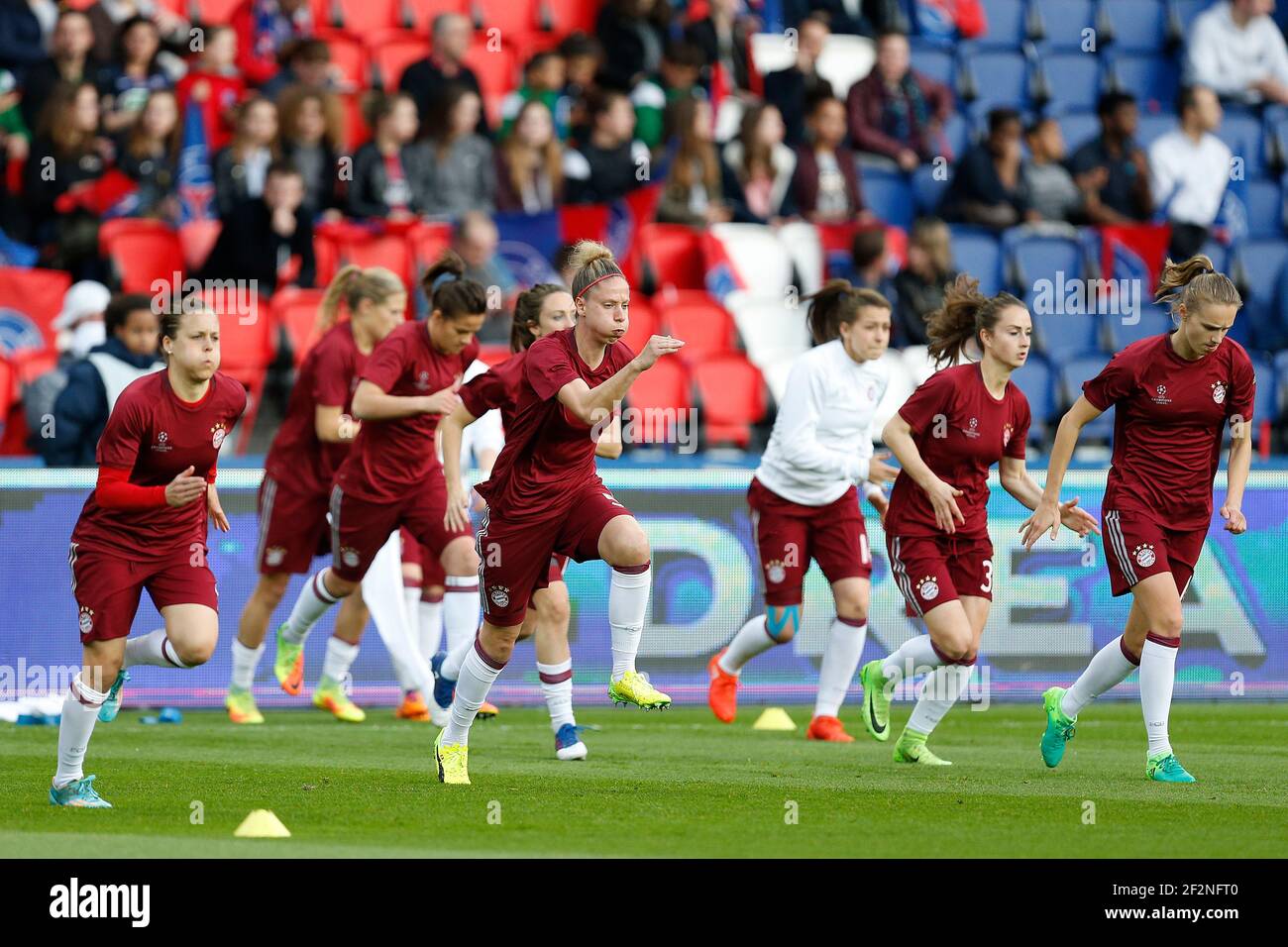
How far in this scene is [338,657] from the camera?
1234cm

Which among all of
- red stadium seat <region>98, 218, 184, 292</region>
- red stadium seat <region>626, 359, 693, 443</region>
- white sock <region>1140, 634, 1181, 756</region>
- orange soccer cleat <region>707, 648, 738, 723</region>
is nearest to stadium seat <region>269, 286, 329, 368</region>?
red stadium seat <region>98, 218, 184, 292</region>

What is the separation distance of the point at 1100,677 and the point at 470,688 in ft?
10.1

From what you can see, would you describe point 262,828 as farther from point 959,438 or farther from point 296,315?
point 296,315

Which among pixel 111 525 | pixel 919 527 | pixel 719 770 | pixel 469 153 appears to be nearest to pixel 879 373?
pixel 919 527

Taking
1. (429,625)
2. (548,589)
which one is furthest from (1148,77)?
(548,589)

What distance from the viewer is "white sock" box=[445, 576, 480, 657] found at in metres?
11.6

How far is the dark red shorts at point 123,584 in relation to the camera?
8242 millimetres

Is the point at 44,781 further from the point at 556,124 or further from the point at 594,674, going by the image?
the point at 556,124

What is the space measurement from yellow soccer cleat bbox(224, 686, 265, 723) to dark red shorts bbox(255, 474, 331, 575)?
791 millimetres

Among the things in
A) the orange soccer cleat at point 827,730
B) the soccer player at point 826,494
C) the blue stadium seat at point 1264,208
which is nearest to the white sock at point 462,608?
the soccer player at point 826,494

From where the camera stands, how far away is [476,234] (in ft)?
51.3

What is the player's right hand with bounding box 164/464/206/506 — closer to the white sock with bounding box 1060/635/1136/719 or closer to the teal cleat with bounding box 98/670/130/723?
the teal cleat with bounding box 98/670/130/723

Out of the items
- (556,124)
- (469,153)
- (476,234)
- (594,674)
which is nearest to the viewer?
(594,674)

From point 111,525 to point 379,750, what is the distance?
2661mm
